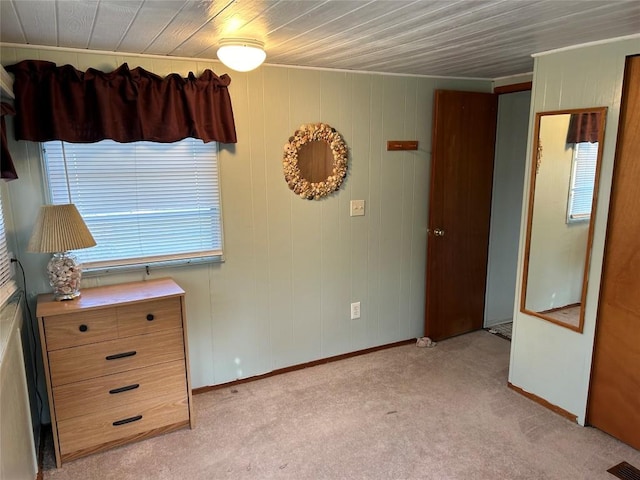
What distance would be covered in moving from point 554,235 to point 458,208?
1028 mm

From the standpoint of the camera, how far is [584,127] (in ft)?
7.96

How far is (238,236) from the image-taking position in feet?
9.47

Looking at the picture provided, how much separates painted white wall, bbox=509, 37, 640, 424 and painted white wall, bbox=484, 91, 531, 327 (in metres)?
1.08

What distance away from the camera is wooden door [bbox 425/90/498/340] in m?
3.46

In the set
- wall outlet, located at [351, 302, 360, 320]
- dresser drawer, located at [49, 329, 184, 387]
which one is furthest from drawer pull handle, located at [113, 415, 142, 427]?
wall outlet, located at [351, 302, 360, 320]

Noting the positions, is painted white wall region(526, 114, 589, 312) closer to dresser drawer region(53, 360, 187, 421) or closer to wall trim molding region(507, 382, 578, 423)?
wall trim molding region(507, 382, 578, 423)

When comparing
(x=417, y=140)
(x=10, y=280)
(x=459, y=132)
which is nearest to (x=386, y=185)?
(x=417, y=140)

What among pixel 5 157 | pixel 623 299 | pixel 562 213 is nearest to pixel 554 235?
pixel 562 213

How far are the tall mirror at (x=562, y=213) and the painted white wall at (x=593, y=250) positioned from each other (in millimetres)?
42

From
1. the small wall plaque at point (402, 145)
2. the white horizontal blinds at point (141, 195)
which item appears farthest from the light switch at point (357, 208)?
the white horizontal blinds at point (141, 195)

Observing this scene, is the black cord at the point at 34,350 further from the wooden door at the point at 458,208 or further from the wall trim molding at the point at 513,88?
the wall trim molding at the point at 513,88

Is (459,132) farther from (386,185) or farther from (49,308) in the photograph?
(49,308)

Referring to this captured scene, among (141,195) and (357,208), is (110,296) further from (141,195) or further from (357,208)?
(357,208)

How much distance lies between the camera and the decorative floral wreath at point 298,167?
115 inches
